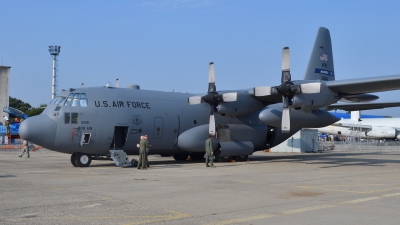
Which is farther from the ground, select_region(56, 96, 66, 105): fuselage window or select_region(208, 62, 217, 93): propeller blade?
select_region(208, 62, 217, 93): propeller blade

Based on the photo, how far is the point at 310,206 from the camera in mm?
8680

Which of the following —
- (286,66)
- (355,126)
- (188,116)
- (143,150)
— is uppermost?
(286,66)

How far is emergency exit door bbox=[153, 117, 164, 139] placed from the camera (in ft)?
67.5

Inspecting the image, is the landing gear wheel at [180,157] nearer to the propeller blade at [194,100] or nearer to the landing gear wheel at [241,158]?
the landing gear wheel at [241,158]

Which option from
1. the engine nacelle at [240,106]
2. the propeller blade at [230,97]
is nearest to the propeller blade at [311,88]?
the propeller blade at [230,97]

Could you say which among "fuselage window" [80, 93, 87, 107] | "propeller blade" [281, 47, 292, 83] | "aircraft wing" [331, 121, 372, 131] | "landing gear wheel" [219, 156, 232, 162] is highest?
"propeller blade" [281, 47, 292, 83]

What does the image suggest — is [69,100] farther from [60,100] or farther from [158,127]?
[158,127]

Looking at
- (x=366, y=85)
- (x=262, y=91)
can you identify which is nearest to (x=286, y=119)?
(x=262, y=91)

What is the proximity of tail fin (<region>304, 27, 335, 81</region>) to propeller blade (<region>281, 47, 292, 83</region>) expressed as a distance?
5.80 metres

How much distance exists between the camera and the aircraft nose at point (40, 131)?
1797 cm

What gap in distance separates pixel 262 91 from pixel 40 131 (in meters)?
9.91

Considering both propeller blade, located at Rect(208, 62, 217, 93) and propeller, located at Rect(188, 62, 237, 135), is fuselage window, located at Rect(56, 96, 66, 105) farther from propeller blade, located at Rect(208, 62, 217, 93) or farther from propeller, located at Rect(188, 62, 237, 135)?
propeller blade, located at Rect(208, 62, 217, 93)

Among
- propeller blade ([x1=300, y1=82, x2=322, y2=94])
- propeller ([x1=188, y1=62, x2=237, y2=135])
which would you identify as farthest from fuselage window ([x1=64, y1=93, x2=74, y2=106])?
propeller blade ([x1=300, y1=82, x2=322, y2=94])

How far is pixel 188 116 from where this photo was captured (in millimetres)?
21984
